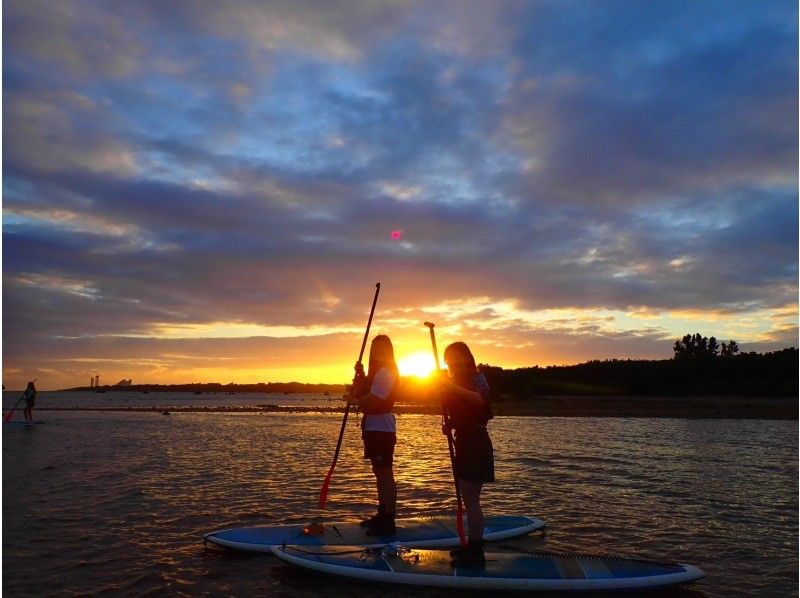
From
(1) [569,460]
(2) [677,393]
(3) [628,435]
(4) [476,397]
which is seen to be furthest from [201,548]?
(2) [677,393]

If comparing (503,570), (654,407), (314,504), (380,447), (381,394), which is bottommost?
(654,407)

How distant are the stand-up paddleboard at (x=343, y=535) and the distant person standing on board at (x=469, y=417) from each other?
2091 mm

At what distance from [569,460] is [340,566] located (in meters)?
15.5

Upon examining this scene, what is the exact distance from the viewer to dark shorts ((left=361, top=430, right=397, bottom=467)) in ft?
32.1

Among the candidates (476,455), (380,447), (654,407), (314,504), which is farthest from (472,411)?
(654,407)

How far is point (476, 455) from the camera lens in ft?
26.3

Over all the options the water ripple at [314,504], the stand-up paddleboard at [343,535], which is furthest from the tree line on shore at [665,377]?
the stand-up paddleboard at [343,535]

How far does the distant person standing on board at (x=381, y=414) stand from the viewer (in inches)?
379

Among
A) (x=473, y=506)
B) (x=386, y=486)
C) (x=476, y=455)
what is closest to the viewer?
(x=476, y=455)

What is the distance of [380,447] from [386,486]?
0.68 meters

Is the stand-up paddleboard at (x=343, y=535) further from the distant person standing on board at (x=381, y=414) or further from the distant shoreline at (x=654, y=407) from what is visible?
the distant shoreline at (x=654, y=407)

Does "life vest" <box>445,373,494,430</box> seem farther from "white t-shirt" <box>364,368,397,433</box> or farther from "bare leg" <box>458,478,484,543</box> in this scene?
"white t-shirt" <box>364,368,397,433</box>

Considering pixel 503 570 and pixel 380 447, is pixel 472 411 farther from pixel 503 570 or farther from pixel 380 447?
pixel 380 447

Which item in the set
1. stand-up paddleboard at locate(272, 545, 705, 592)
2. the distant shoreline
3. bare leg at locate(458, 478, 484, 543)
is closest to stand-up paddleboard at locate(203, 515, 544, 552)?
stand-up paddleboard at locate(272, 545, 705, 592)
